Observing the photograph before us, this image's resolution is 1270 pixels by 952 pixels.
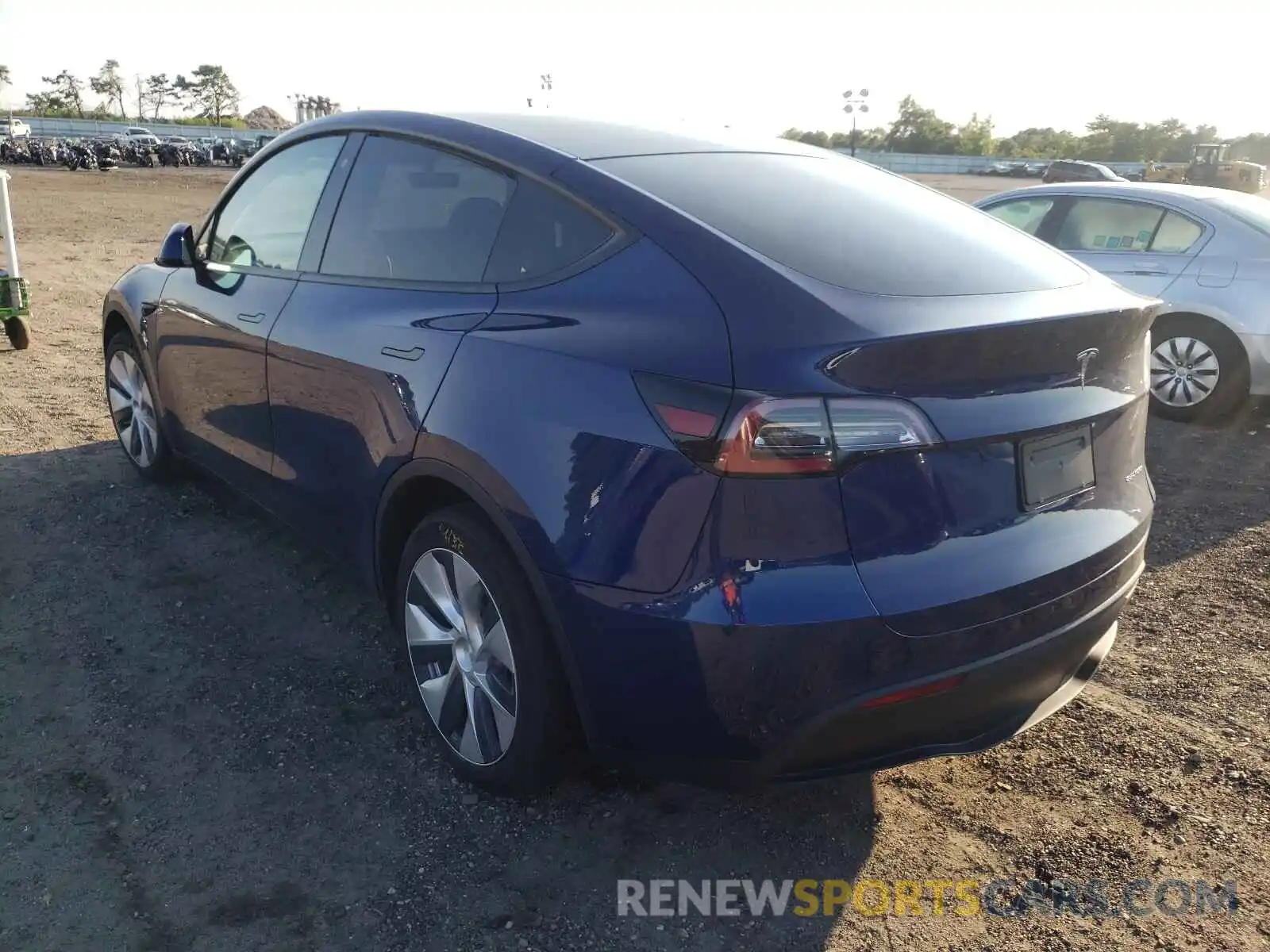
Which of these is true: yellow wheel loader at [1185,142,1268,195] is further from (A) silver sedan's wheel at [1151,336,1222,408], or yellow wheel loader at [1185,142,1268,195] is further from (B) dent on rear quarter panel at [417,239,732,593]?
(B) dent on rear quarter panel at [417,239,732,593]

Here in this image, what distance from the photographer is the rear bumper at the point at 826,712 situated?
2.11 meters

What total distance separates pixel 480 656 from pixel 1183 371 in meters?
6.01

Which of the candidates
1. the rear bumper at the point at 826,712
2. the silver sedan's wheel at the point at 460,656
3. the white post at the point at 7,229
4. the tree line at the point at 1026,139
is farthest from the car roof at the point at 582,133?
the tree line at the point at 1026,139

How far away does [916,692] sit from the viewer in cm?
215

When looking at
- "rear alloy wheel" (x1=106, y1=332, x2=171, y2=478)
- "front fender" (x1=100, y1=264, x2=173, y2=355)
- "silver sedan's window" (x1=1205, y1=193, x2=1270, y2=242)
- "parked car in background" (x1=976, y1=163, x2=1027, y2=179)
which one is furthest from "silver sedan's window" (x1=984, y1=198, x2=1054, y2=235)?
"parked car in background" (x1=976, y1=163, x2=1027, y2=179)

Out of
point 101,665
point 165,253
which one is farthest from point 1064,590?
point 165,253

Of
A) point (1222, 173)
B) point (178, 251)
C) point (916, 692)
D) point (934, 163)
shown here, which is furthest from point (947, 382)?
point (934, 163)

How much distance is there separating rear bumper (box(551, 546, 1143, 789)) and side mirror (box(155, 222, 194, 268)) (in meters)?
2.93

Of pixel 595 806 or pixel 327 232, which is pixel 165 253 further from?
pixel 595 806

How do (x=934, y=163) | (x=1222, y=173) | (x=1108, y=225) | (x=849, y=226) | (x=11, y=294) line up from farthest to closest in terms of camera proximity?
(x=934, y=163) < (x=1222, y=173) < (x=11, y=294) < (x=1108, y=225) < (x=849, y=226)

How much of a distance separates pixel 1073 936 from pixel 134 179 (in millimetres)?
44712

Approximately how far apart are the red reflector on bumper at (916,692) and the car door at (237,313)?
2.37 m

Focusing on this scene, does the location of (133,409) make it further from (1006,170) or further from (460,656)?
(1006,170)

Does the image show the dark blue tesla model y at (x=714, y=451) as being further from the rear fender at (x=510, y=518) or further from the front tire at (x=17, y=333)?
the front tire at (x=17, y=333)
